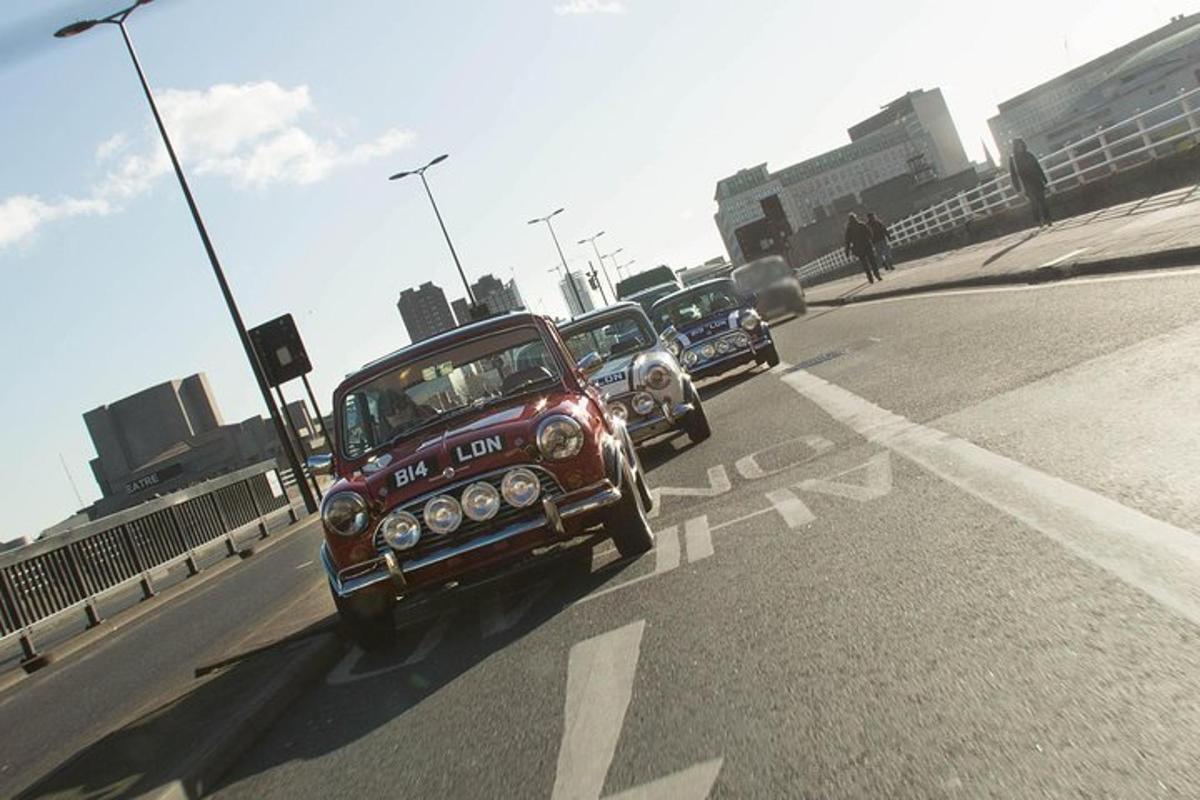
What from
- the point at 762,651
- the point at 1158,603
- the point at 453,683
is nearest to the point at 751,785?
the point at 762,651

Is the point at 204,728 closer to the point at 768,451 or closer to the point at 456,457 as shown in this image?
the point at 456,457

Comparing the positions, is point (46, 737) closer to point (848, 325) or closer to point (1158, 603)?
point (1158, 603)

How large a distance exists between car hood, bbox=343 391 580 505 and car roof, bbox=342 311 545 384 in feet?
3.31

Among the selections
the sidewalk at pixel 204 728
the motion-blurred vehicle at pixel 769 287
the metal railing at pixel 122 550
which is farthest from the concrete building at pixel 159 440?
the sidewalk at pixel 204 728

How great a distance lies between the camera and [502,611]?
5852mm

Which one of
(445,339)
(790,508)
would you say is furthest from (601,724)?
(445,339)

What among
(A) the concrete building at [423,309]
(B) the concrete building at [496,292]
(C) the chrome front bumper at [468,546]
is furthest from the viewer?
(A) the concrete building at [423,309]

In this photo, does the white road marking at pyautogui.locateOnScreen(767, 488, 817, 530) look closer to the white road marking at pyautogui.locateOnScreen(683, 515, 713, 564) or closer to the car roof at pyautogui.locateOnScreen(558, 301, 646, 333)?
the white road marking at pyautogui.locateOnScreen(683, 515, 713, 564)

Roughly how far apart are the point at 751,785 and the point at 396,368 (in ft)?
14.6

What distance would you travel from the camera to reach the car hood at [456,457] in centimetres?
533

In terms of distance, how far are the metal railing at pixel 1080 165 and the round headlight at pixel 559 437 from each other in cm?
1261

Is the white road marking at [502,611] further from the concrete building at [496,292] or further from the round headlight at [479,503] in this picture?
the concrete building at [496,292]

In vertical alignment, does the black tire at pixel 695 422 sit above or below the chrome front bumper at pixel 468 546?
below

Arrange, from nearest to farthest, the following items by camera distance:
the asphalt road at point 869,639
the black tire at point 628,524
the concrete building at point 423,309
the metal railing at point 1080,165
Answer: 1. the asphalt road at point 869,639
2. the black tire at point 628,524
3. the metal railing at point 1080,165
4. the concrete building at point 423,309
